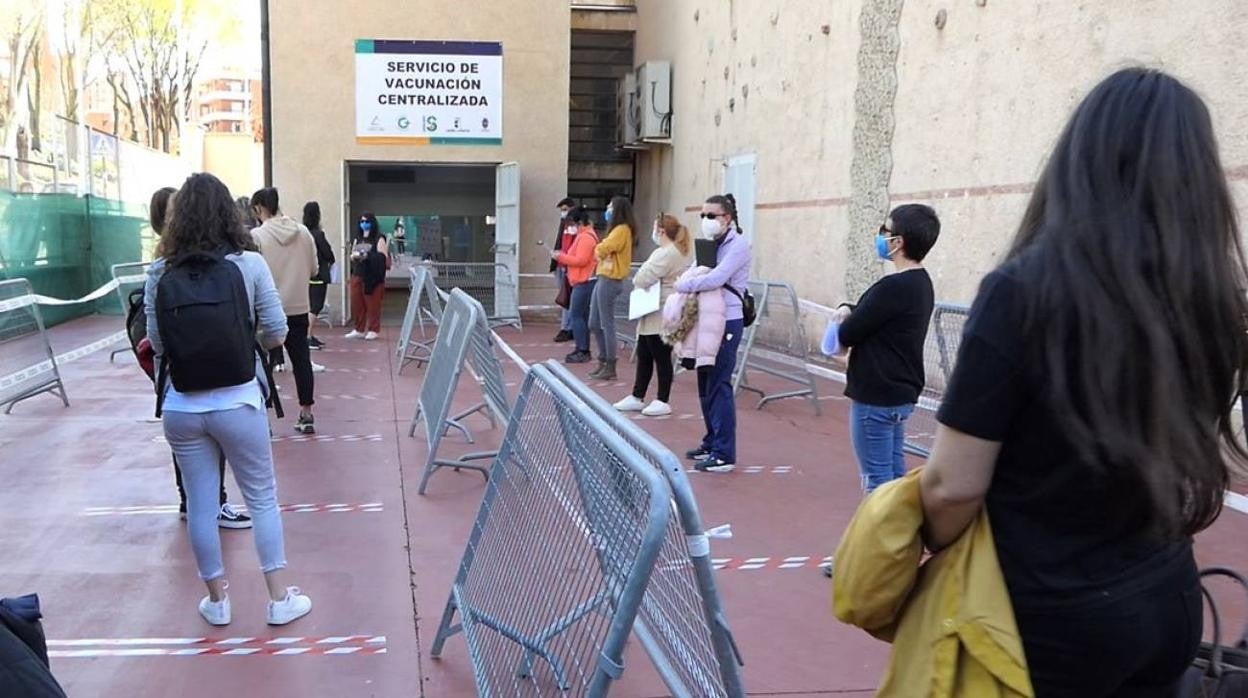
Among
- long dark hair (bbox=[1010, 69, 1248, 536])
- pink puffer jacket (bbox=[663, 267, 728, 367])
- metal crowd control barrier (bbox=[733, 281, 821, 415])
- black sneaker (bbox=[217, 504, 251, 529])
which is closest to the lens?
long dark hair (bbox=[1010, 69, 1248, 536])

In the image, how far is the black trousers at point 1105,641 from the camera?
166cm

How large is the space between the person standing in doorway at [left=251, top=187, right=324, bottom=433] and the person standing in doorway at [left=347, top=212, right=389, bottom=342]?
5097 millimetres

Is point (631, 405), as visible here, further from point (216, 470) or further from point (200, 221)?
point (200, 221)

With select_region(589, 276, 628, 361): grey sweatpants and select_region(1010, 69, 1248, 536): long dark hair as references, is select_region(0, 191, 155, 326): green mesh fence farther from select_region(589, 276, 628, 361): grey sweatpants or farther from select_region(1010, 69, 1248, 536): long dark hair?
select_region(1010, 69, 1248, 536): long dark hair

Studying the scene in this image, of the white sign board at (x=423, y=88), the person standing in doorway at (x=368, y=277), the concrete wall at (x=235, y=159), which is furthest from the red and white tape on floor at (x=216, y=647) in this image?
the concrete wall at (x=235, y=159)

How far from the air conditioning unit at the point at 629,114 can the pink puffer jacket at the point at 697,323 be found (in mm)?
11895

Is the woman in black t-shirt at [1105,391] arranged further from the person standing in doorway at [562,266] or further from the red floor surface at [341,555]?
the person standing in doorway at [562,266]

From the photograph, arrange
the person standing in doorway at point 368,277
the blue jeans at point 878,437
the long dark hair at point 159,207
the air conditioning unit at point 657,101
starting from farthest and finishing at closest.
A: the air conditioning unit at point 657,101, the person standing in doorway at point 368,277, the long dark hair at point 159,207, the blue jeans at point 878,437

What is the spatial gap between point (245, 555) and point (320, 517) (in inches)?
24.8

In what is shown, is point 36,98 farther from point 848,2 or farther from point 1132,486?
point 1132,486

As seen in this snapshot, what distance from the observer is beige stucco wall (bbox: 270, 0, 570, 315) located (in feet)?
48.8

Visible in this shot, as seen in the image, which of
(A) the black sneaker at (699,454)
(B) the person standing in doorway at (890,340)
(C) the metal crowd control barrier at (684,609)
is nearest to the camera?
(C) the metal crowd control barrier at (684,609)

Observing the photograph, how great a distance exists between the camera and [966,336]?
166cm

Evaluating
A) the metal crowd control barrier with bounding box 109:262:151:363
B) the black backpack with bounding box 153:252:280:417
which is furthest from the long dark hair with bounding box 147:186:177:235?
the metal crowd control barrier with bounding box 109:262:151:363
